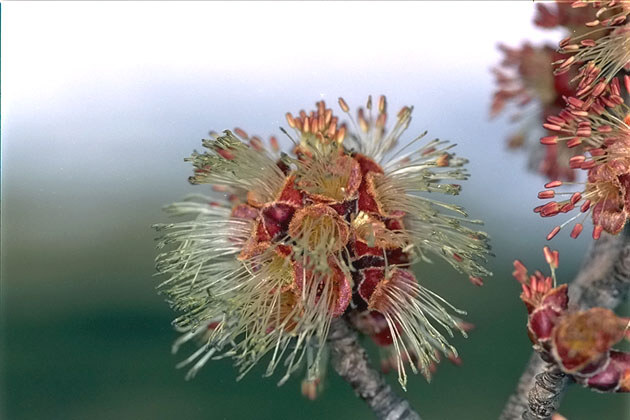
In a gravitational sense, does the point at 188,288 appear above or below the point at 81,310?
above

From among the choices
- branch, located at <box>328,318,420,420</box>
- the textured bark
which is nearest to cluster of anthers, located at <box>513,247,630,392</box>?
the textured bark

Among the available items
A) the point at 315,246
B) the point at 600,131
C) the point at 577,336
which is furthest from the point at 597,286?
the point at 315,246

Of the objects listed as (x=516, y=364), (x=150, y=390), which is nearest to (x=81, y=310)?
(x=150, y=390)

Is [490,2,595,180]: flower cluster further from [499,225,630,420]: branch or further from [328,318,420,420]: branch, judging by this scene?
[328,318,420,420]: branch

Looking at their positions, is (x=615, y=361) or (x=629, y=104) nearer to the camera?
(x=615, y=361)

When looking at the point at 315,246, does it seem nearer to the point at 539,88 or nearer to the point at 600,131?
the point at 600,131

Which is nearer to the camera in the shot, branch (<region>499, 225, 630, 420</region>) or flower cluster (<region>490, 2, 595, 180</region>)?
branch (<region>499, 225, 630, 420</region>)

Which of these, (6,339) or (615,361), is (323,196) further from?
(6,339)
